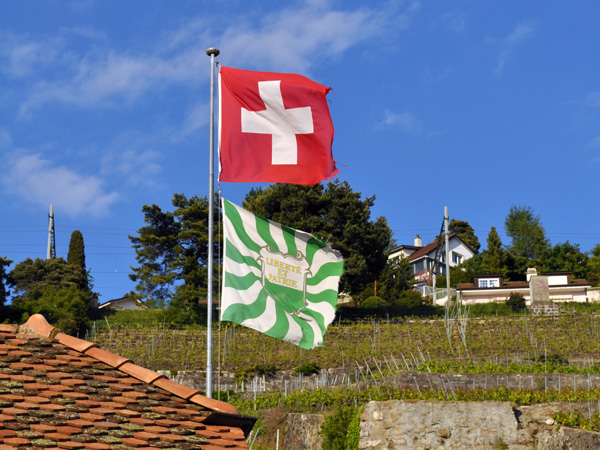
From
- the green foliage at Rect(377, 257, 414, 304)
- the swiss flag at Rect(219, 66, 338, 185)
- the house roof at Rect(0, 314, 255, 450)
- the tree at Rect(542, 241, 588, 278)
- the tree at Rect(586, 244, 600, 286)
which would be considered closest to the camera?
the house roof at Rect(0, 314, 255, 450)

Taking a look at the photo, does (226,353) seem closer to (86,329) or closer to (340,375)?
(340,375)

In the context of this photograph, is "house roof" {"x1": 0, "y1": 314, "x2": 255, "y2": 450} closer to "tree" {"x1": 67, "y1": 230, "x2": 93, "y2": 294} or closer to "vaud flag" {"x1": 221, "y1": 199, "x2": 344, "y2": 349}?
"vaud flag" {"x1": 221, "y1": 199, "x2": 344, "y2": 349}

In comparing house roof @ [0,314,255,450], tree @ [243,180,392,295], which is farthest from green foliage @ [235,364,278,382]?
house roof @ [0,314,255,450]

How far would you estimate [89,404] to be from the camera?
795 cm

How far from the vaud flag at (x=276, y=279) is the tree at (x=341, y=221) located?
3509 centimetres

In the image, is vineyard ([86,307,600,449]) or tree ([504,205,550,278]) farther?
tree ([504,205,550,278])

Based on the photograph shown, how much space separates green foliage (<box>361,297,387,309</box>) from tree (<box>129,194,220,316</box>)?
9.91m

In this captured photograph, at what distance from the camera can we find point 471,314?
4681 centimetres

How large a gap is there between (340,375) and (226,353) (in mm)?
6235

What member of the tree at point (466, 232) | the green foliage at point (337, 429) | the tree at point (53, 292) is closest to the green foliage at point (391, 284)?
the tree at point (53, 292)

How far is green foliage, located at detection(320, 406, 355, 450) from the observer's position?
21.8m

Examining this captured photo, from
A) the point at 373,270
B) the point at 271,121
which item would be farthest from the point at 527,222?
the point at 271,121

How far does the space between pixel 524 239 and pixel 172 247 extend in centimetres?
3697

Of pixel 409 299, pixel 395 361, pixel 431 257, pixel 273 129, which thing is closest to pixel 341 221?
pixel 409 299
